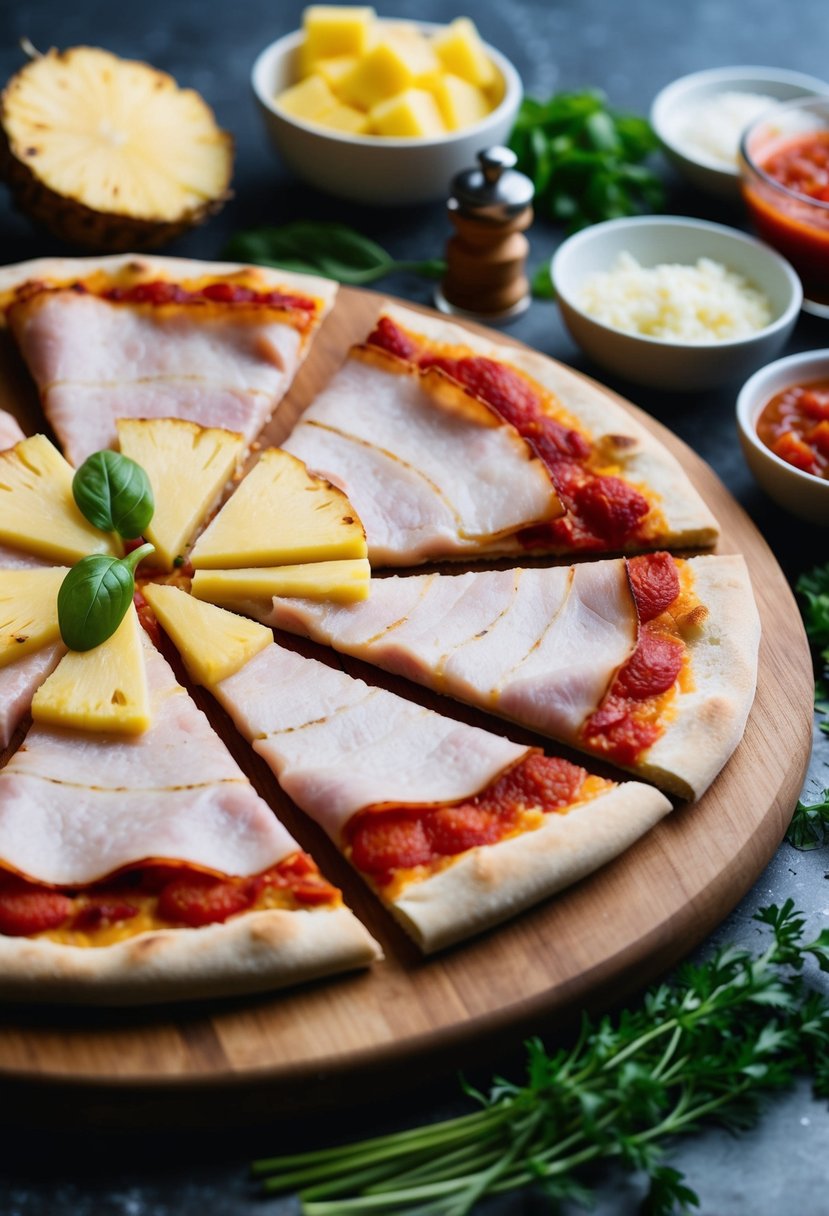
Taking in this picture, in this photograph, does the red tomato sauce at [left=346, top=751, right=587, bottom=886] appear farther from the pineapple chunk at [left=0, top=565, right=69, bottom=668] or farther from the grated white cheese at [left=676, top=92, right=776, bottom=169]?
the grated white cheese at [left=676, top=92, right=776, bottom=169]

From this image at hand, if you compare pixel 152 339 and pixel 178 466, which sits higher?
pixel 152 339

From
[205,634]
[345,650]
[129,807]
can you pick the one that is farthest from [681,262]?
[129,807]

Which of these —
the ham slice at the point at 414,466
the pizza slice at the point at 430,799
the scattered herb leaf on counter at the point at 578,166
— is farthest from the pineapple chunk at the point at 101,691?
the scattered herb leaf on counter at the point at 578,166

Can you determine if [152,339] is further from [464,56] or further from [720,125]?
[720,125]

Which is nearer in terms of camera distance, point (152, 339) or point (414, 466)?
point (414, 466)

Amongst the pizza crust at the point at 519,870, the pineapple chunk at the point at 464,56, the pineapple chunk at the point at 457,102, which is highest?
the pineapple chunk at the point at 464,56

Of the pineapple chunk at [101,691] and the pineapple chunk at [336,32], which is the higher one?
the pineapple chunk at [336,32]

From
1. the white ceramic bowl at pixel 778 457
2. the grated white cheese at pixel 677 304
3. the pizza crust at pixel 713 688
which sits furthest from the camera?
the grated white cheese at pixel 677 304

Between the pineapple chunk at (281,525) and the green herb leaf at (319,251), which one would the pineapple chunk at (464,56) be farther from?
the pineapple chunk at (281,525)
